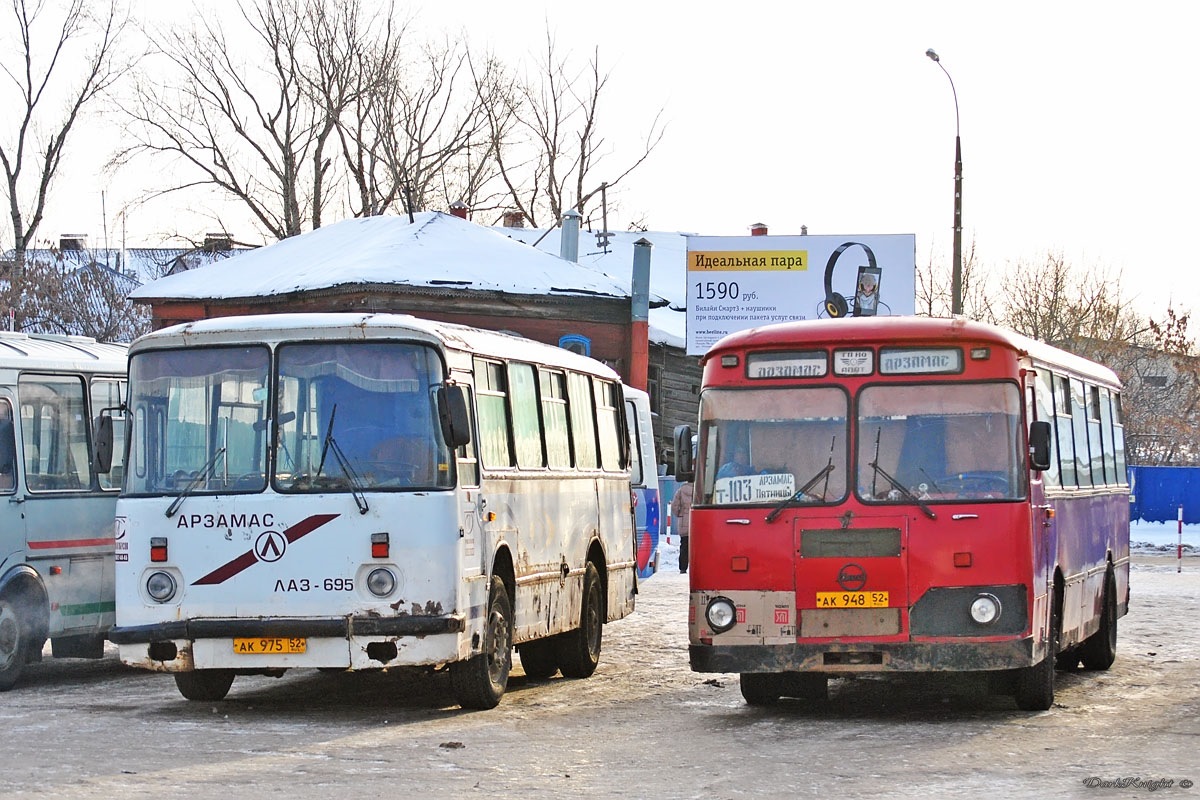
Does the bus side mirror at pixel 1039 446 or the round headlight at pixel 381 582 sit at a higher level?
the bus side mirror at pixel 1039 446

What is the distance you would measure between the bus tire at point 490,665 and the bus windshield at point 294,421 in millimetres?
1290

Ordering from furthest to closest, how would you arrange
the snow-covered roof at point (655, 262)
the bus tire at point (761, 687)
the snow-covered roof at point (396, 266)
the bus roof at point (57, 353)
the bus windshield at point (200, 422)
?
1. the snow-covered roof at point (655, 262)
2. the snow-covered roof at point (396, 266)
3. the bus roof at point (57, 353)
4. the bus tire at point (761, 687)
5. the bus windshield at point (200, 422)

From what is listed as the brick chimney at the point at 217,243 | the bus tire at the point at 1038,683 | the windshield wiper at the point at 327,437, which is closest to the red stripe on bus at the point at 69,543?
the windshield wiper at the point at 327,437

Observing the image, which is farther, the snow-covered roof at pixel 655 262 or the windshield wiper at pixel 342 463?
the snow-covered roof at pixel 655 262

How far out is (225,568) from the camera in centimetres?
1247

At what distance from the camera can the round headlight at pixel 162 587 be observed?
1254 cm

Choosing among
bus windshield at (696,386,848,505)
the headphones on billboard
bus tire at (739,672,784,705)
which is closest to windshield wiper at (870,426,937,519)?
bus windshield at (696,386,848,505)

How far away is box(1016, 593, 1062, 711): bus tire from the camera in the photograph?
41.3ft

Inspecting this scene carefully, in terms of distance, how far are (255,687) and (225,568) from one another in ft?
9.90

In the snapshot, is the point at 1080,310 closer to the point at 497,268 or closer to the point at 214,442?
the point at 497,268

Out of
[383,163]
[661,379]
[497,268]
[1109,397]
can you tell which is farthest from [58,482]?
[383,163]

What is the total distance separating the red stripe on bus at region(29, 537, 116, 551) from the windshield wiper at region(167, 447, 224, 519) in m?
2.97

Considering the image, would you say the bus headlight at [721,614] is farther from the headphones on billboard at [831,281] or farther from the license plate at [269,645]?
the headphones on billboard at [831,281]

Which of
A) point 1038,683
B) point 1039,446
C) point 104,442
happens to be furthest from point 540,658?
point 1039,446
